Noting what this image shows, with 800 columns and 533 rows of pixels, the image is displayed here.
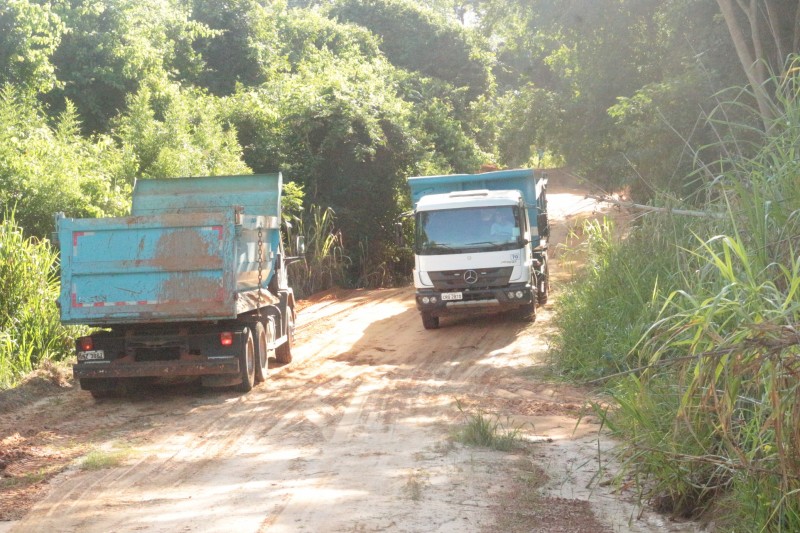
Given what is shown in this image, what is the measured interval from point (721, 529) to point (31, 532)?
4143 mm

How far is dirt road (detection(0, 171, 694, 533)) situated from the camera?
5988mm

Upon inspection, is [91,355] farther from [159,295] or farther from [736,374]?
[736,374]

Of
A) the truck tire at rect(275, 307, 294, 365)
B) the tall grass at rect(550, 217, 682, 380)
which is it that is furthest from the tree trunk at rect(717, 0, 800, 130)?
the truck tire at rect(275, 307, 294, 365)

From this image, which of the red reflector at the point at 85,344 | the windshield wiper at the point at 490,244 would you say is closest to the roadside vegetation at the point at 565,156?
the red reflector at the point at 85,344

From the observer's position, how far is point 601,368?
35.6ft

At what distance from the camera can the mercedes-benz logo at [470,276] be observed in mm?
15625

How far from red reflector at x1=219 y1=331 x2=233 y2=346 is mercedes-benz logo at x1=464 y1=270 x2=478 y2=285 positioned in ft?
19.4

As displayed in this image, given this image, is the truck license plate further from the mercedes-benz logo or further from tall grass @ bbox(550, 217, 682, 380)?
the mercedes-benz logo

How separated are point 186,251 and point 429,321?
6706mm

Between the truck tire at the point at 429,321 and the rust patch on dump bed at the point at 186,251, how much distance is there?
6281 millimetres

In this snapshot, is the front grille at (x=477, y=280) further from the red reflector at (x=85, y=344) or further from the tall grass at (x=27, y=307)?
the red reflector at (x=85, y=344)

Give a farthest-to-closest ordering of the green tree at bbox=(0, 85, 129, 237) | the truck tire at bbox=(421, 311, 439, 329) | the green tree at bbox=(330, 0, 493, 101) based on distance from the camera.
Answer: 1. the green tree at bbox=(330, 0, 493, 101)
2. the truck tire at bbox=(421, 311, 439, 329)
3. the green tree at bbox=(0, 85, 129, 237)

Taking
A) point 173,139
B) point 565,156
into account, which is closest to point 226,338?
point 173,139

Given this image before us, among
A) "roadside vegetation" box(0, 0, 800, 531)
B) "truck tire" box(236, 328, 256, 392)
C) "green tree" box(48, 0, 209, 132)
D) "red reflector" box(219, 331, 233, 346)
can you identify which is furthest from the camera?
"green tree" box(48, 0, 209, 132)
